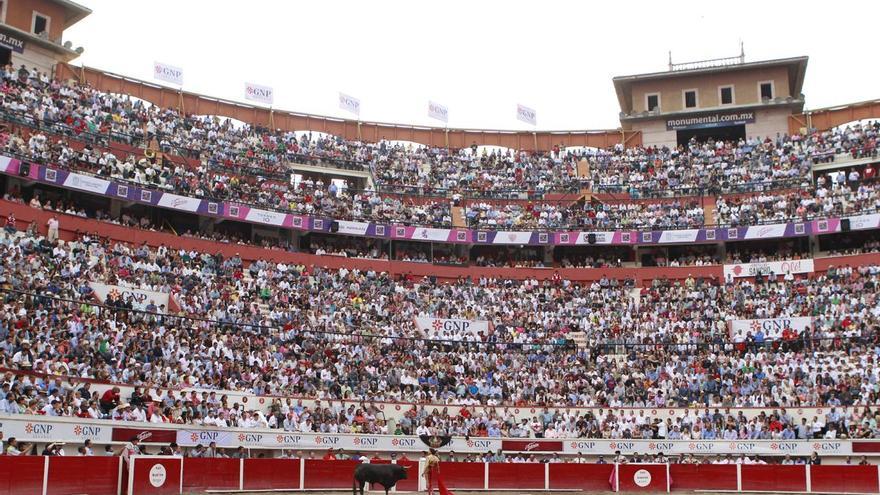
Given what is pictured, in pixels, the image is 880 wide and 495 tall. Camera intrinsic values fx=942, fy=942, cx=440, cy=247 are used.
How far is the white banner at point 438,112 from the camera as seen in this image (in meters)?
67.5

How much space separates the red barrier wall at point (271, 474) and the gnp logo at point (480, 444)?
31.7ft

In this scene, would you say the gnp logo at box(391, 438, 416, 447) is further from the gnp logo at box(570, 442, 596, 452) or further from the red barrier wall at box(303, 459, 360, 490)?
the gnp logo at box(570, 442, 596, 452)

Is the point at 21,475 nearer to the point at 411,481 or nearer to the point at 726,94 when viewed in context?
the point at 411,481

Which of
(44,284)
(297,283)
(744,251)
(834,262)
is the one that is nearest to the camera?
(44,284)

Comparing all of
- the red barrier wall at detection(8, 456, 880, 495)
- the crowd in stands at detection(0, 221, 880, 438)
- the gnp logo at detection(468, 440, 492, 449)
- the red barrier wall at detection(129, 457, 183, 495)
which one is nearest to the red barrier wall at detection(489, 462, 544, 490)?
the red barrier wall at detection(8, 456, 880, 495)

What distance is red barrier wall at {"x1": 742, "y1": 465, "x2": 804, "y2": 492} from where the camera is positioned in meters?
30.3

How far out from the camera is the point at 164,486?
81.5 ft

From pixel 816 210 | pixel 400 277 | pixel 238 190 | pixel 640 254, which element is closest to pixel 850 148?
pixel 816 210

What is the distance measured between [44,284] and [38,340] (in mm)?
4189

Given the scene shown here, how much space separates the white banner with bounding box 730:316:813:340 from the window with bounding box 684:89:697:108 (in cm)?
2546

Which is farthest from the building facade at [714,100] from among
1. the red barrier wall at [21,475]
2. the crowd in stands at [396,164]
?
the red barrier wall at [21,475]

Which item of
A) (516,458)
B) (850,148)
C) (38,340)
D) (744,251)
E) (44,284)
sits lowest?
(516,458)

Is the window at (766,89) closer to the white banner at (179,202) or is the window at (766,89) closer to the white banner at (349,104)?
the white banner at (349,104)

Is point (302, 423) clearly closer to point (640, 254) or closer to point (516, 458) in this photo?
point (516, 458)
